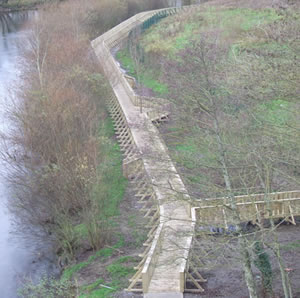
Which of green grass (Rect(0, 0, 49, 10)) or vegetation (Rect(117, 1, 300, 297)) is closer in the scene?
vegetation (Rect(117, 1, 300, 297))

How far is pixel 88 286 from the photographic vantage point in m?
20.2

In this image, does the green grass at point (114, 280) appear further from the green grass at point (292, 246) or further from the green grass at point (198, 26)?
the green grass at point (198, 26)

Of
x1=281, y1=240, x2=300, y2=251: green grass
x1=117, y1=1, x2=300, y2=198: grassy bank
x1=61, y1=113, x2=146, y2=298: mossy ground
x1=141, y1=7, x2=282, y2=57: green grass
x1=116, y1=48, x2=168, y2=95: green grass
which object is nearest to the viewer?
x1=117, y1=1, x2=300, y2=198: grassy bank

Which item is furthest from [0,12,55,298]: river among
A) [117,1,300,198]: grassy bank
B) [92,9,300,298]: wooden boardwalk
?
[117,1,300,198]: grassy bank

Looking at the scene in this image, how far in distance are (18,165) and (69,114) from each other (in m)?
3.98

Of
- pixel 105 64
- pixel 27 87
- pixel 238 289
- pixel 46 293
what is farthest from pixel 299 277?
pixel 105 64

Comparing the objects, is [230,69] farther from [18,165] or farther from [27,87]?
[27,87]

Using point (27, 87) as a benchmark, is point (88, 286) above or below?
below

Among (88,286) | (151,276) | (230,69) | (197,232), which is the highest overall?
(230,69)

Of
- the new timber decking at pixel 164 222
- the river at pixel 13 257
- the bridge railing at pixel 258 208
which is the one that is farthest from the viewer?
the river at pixel 13 257

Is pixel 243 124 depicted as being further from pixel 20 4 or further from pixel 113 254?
pixel 20 4

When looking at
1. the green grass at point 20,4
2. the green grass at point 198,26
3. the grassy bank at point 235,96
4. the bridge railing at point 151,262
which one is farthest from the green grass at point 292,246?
the green grass at point 20,4

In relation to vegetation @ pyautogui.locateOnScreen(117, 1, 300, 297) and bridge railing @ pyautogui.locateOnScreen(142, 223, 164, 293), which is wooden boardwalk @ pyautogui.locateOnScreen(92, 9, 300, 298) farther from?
vegetation @ pyautogui.locateOnScreen(117, 1, 300, 297)

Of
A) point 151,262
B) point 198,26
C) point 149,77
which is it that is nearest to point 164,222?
point 151,262
